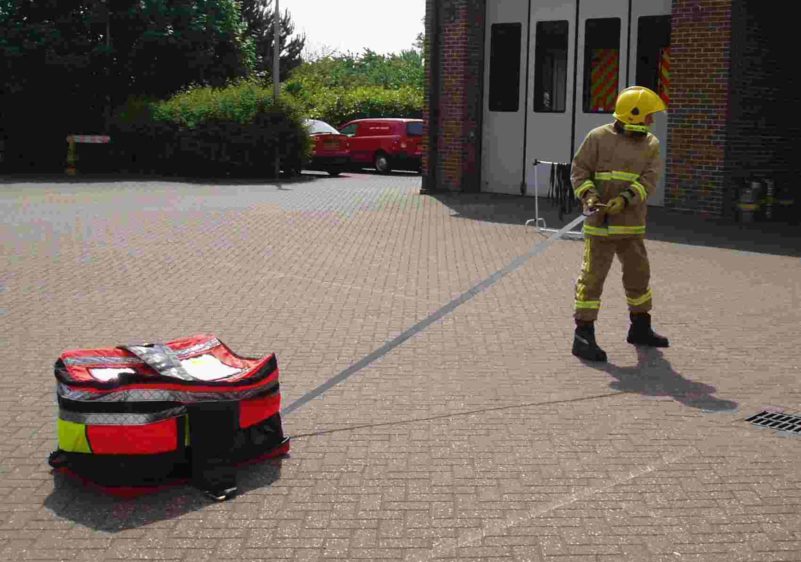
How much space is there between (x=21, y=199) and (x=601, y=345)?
52.1 feet

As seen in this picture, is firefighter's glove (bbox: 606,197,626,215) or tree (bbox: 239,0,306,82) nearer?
firefighter's glove (bbox: 606,197,626,215)

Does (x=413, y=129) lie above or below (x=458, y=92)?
below

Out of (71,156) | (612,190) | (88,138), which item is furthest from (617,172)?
(71,156)

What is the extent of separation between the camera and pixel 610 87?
20422 mm

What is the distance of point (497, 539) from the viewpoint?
4.77m

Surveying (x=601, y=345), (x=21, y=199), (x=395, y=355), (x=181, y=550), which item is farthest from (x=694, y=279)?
(x=21, y=199)

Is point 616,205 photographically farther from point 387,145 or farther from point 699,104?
point 387,145

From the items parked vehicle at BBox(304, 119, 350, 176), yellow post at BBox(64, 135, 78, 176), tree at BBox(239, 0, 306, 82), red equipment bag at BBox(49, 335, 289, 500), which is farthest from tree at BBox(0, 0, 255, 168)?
red equipment bag at BBox(49, 335, 289, 500)

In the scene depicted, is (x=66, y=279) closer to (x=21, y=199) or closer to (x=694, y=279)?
(x=694, y=279)

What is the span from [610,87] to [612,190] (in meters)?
12.5

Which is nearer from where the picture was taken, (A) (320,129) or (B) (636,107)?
(B) (636,107)

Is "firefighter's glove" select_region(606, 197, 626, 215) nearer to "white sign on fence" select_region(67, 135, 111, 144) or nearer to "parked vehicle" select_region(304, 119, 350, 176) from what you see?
"parked vehicle" select_region(304, 119, 350, 176)

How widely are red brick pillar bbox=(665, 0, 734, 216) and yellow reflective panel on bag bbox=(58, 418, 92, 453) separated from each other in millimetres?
14234

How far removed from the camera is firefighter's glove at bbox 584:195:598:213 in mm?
8242
